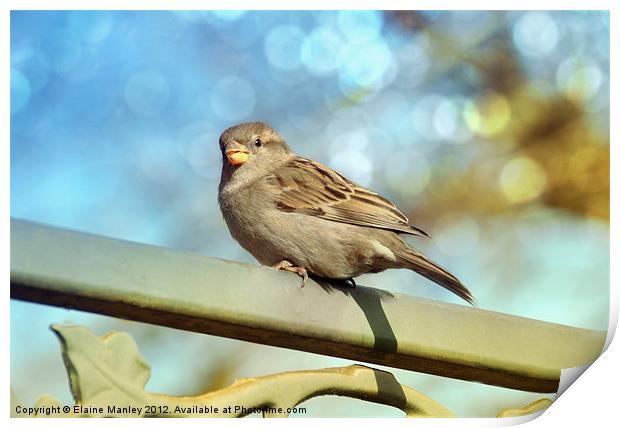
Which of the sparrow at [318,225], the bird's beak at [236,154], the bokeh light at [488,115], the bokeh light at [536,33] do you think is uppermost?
the bokeh light at [536,33]

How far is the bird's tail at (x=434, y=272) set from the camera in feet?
6.40

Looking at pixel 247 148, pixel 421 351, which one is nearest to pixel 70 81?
pixel 247 148

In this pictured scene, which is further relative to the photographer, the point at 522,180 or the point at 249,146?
the point at 522,180

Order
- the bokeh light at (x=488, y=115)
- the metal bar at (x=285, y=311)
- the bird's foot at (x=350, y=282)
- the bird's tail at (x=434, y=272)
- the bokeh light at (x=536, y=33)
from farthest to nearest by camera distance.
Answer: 1. the bokeh light at (x=488, y=115)
2. the bokeh light at (x=536, y=33)
3. the bird's tail at (x=434, y=272)
4. the bird's foot at (x=350, y=282)
5. the metal bar at (x=285, y=311)

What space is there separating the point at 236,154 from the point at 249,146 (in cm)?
6

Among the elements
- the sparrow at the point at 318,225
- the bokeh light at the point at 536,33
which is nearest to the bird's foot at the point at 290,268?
the sparrow at the point at 318,225

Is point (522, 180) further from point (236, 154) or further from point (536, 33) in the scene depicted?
point (236, 154)

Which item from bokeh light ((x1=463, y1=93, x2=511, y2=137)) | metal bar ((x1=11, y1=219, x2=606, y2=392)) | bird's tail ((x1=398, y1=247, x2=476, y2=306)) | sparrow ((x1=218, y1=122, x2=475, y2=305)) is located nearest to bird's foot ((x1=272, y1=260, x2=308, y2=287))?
sparrow ((x1=218, y1=122, x2=475, y2=305))

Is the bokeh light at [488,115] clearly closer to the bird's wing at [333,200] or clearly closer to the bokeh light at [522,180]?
the bokeh light at [522,180]

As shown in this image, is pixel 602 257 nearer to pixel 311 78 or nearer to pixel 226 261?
pixel 311 78

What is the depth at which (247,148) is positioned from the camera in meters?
2.21

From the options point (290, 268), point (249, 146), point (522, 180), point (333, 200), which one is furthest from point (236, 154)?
point (522, 180)

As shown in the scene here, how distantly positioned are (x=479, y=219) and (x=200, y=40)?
0.89 metres

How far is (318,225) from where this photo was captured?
200 cm
